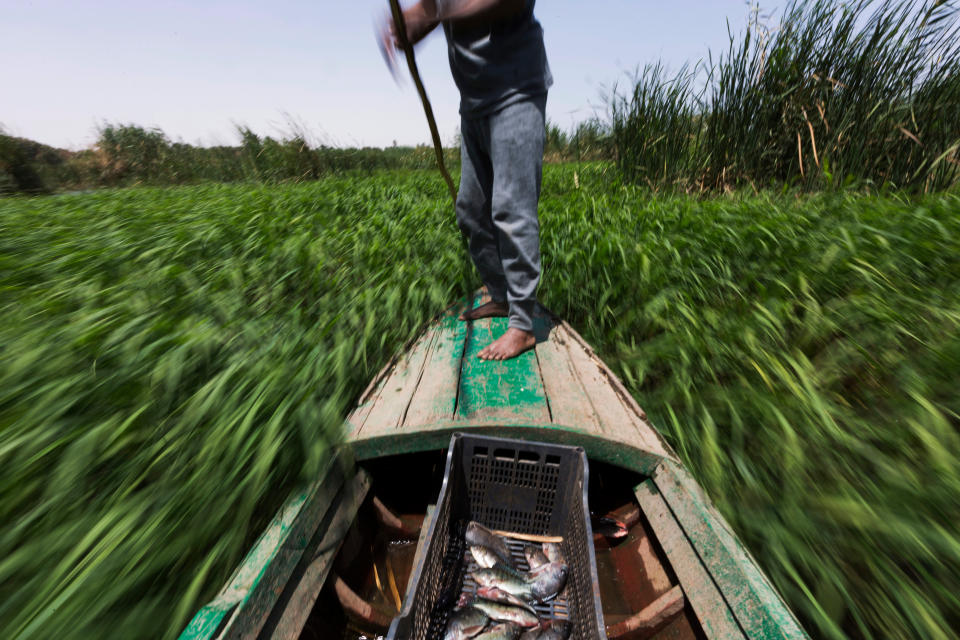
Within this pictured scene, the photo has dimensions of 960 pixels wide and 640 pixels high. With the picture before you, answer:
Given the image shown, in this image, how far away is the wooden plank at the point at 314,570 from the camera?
882mm

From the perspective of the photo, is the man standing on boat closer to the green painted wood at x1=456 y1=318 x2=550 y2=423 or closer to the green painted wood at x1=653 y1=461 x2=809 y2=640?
the green painted wood at x1=456 y1=318 x2=550 y2=423

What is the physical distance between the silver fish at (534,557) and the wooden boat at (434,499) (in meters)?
0.24

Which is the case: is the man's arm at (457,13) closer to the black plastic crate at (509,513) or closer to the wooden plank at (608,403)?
the wooden plank at (608,403)

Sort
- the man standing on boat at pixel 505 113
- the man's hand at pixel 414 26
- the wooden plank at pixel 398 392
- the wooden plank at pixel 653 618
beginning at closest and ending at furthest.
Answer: the wooden plank at pixel 653 618 < the wooden plank at pixel 398 392 < the man standing on boat at pixel 505 113 < the man's hand at pixel 414 26

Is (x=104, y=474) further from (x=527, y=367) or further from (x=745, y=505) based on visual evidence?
(x=745, y=505)

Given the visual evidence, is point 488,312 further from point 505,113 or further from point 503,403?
point 505,113

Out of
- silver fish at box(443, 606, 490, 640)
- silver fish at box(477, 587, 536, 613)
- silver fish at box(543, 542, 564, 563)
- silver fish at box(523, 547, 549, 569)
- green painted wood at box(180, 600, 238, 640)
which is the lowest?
silver fish at box(523, 547, 549, 569)

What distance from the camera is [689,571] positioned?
1.02 metres

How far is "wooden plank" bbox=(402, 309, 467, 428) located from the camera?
→ 1372 mm

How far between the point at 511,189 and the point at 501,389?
2.67 ft

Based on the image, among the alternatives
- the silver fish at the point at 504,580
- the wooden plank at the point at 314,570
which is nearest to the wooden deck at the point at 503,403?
the wooden plank at the point at 314,570

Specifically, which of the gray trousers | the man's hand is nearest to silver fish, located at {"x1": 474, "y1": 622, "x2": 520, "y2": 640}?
the gray trousers

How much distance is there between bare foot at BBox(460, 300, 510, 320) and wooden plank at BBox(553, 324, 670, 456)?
388 millimetres

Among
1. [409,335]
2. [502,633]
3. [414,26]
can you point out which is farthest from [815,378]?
[414,26]
